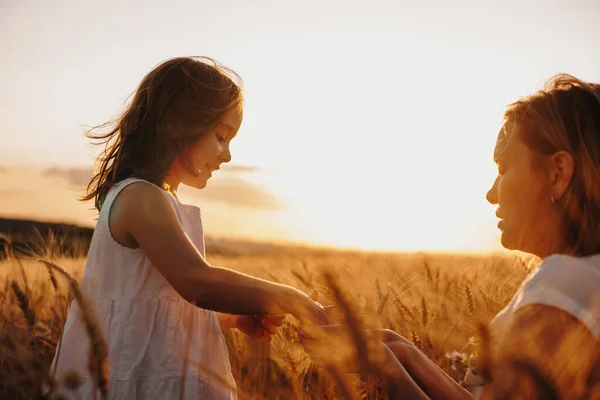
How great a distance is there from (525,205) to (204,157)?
1.15 meters

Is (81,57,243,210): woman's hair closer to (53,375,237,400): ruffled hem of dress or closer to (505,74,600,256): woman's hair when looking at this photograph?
(53,375,237,400): ruffled hem of dress

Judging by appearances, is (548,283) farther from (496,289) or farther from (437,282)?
(496,289)

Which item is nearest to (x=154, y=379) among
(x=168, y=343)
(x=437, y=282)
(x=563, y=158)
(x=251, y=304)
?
(x=168, y=343)

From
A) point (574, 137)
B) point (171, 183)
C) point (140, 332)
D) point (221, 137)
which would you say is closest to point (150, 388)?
point (140, 332)

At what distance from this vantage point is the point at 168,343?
80.9 inches

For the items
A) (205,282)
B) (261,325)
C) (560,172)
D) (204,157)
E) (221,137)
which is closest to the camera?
(560,172)

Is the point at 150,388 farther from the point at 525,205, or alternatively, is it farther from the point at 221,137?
the point at 525,205

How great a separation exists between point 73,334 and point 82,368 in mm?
119

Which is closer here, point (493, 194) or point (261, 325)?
point (493, 194)

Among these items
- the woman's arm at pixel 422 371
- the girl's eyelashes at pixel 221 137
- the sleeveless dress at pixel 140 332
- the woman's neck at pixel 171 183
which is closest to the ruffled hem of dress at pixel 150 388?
the sleeveless dress at pixel 140 332

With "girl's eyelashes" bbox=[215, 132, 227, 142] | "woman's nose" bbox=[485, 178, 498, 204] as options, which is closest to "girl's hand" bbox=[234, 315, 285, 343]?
"girl's eyelashes" bbox=[215, 132, 227, 142]

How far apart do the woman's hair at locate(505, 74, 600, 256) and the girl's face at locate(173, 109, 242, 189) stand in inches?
41.5

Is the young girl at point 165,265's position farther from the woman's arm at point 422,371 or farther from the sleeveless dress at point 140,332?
the woman's arm at point 422,371

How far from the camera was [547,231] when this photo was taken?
1.57 metres
